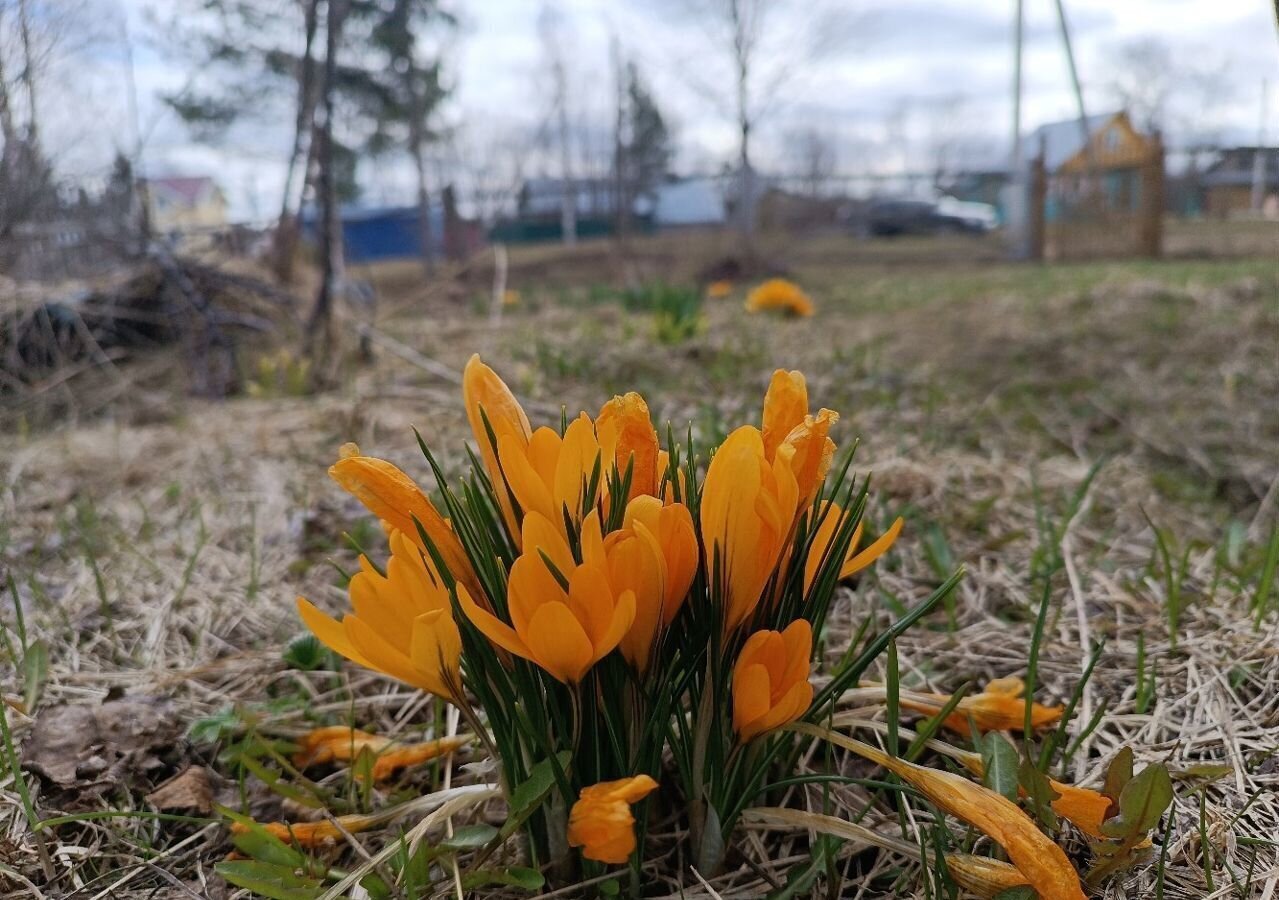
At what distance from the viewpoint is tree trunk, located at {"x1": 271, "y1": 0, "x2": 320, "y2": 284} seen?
4.32m

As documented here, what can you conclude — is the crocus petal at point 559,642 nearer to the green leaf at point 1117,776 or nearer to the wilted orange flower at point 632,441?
the wilted orange flower at point 632,441

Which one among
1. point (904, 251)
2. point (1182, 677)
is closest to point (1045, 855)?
point (1182, 677)

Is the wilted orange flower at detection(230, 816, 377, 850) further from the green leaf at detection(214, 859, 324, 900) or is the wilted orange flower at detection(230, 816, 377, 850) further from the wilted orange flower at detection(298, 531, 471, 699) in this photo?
the wilted orange flower at detection(298, 531, 471, 699)

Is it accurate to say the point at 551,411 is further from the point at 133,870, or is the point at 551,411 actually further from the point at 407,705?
the point at 133,870

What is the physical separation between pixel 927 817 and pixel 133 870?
0.85 metres

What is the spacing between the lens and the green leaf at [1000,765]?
2.69 ft

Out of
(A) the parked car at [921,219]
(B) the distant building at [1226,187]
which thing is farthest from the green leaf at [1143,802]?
(A) the parked car at [921,219]

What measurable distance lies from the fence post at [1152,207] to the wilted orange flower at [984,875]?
43.6ft

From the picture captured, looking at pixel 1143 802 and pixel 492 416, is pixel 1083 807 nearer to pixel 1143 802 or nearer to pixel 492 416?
pixel 1143 802

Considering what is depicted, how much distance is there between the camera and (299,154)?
4.78 m

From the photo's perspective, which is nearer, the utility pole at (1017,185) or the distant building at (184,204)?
the distant building at (184,204)

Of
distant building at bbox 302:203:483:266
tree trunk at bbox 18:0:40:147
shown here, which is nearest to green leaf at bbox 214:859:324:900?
tree trunk at bbox 18:0:40:147

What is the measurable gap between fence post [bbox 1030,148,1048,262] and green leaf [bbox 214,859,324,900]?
1453 cm

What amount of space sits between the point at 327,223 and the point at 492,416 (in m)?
3.52
